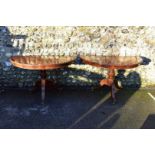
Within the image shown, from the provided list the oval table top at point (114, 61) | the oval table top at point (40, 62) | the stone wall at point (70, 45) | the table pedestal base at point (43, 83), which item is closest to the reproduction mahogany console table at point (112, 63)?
the oval table top at point (114, 61)

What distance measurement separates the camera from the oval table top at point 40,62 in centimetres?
601

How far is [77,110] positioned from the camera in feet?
19.5

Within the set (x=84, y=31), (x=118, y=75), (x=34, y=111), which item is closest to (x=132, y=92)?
(x=118, y=75)

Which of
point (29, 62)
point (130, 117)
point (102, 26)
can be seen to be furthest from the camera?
point (102, 26)

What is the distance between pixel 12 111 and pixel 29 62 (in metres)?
0.98

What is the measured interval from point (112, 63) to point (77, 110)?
1.12 metres

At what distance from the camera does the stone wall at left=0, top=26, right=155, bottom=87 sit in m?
6.84

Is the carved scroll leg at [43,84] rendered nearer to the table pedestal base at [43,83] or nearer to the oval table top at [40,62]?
the table pedestal base at [43,83]

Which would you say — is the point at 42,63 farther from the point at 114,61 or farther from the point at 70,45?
the point at 114,61

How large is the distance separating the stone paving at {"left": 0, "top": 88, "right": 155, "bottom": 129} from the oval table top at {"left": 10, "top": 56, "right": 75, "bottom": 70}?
696mm

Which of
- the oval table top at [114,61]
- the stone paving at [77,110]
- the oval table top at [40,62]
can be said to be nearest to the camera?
the stone paving at [77,110]

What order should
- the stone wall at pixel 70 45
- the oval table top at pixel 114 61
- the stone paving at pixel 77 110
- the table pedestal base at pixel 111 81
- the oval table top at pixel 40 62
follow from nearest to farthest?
1. the stone paving at pixel 77 110
2. the oval table top at pixel 40 62
3. the oval table top at pixel 114 61
4. the table pedestal base at pixel 111 81
5. the stone wall at pixel 70 45

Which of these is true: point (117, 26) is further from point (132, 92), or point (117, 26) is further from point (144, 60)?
point (132, 92)

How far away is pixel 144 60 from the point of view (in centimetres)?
708
